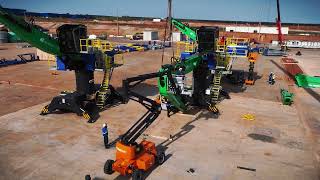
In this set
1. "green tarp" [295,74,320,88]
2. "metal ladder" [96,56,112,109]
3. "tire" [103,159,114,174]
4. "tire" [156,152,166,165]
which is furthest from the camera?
"green tarp" [295,74,320,88]

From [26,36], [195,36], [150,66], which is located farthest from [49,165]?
[150,66]

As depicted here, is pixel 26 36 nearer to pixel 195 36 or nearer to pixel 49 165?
pixel 49 165

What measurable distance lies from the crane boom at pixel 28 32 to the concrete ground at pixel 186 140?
480 centimetres

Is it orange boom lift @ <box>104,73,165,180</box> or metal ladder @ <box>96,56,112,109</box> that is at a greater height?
metal ladder @ <box>96,56,112,109</box>

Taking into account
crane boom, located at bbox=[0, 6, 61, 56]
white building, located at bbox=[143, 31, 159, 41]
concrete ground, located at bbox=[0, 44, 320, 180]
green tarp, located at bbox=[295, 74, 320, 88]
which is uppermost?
white building, located at bbox=[143, 31, 159, 41]

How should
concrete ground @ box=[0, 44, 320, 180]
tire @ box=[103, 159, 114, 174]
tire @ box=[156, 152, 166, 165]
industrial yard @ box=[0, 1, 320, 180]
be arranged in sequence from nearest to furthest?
1. tire @ box=[103, 159, 114, 174]
2. industrial yard @ box=[0, 1, 320, 180]
3. concrete ground @ box=[0, 44, 320, 180]
4. tire @ box=[156, 152, 166, 165]

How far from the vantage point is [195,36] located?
77.0 ft

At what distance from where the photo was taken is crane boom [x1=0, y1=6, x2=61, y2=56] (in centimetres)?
1671

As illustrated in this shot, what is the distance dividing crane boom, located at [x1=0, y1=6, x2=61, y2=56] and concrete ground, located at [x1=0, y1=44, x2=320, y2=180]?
4.80 m

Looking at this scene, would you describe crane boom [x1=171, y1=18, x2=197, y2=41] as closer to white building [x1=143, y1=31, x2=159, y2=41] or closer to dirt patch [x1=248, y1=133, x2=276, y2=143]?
dirt patch [x1=248, y1=133, x2=276, y2=143]

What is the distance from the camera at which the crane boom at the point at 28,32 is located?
16.7 metres

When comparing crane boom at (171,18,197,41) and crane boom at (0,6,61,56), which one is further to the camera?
crane boom at (171,18,197,41)

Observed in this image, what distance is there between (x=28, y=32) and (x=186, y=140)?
11.3 m

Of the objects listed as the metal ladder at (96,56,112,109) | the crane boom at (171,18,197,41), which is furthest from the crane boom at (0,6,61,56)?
the crane boom at (171,18,197,41)
